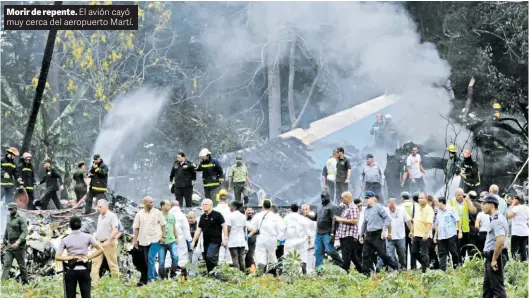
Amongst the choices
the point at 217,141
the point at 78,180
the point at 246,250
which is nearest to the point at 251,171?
the point at 217,141

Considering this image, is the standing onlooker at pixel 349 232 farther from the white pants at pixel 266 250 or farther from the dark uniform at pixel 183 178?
the dark uniform at pixel 183 178

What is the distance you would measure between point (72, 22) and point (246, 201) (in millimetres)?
5143

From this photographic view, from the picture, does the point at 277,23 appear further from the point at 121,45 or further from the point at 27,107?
the point at 27,107

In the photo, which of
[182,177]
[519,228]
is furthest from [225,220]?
[182,177]

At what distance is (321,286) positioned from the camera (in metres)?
13.4

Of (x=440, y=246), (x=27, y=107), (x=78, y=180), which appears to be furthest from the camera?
(x=27, y=107)

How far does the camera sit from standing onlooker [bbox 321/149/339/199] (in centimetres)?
2148

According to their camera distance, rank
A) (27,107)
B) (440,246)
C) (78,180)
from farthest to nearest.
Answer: (27,107), (78,180), (440,246)

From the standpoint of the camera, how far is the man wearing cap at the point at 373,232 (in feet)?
48.2

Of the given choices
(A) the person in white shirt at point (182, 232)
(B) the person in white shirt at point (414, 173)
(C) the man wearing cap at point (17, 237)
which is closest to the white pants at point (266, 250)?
(A) the person in white shirt at point (182, 232)

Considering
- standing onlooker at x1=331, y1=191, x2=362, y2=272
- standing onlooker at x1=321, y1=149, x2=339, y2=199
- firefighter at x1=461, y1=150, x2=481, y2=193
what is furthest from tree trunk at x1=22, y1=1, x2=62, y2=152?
standing onlooker at x1=331, y1=191, x2=362, y2=272

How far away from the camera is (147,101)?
24328mm

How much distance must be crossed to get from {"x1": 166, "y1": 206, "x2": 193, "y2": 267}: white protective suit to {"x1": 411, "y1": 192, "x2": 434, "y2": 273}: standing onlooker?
3.47m

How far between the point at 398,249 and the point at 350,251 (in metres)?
0.89
